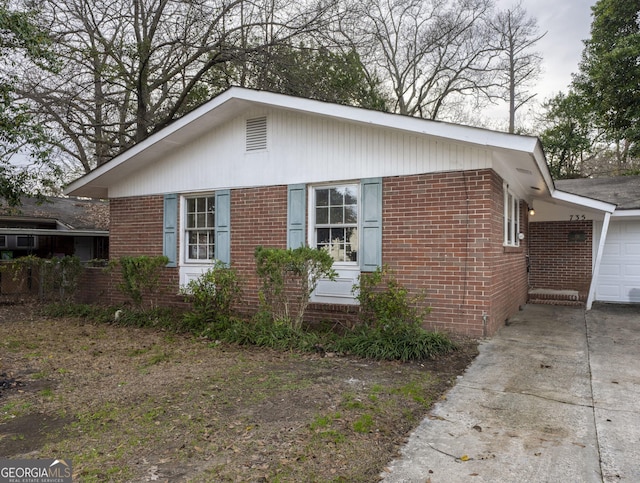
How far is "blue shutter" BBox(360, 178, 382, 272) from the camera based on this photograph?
23.2 ft

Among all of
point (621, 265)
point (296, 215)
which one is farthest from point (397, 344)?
point (621, 265)

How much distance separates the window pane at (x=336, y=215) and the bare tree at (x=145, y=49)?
24.4ft

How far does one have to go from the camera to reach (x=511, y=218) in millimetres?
8578

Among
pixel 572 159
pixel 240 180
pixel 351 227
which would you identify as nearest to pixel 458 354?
pixel 351 227

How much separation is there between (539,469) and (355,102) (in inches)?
663

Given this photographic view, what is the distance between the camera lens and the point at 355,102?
710 inches

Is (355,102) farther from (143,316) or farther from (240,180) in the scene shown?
(143,316)

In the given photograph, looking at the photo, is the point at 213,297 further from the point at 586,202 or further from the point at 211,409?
the point at 586,202

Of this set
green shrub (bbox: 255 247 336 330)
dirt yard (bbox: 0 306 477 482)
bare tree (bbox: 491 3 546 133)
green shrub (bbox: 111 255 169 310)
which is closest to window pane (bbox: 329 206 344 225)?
green shrub (bbox: 255 247 336 330)

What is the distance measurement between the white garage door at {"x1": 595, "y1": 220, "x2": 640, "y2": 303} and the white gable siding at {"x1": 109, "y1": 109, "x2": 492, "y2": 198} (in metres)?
6.51

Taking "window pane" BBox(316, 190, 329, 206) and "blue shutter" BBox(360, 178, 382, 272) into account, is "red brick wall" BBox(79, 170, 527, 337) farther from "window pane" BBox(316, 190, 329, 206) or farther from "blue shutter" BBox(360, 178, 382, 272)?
"window pane" BBox(316, 190, 329, 206)

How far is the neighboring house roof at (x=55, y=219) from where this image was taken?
14878 mm

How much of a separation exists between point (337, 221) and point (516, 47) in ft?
64.5

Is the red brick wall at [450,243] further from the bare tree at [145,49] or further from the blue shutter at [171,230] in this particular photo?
the bare tree at [145,49]
